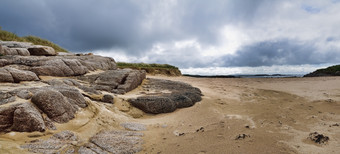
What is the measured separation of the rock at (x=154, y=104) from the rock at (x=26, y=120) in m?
3.50

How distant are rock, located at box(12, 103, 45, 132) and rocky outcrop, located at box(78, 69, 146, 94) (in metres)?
3.89

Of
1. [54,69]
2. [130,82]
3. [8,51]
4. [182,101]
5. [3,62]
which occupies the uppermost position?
[8,51]

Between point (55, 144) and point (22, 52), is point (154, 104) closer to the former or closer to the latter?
point (55, 144)

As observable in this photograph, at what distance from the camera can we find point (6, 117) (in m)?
3.54

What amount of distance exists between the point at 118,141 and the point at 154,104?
10.2 ft

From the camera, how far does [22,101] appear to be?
4098 mm

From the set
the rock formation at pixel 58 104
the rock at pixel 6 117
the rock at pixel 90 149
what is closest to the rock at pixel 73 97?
the rock formation at pixel 58 104

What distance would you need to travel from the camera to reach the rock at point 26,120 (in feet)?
11.6

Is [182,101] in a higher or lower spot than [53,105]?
lower

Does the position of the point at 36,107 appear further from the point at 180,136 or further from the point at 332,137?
the point at 332,137

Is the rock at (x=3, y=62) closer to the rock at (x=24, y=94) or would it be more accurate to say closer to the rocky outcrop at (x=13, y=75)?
the rocky outcrop at (x=13, y=75)

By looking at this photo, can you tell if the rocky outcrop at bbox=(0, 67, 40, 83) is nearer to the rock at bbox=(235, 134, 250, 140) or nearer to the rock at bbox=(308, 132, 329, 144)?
the rock at bbox=(235, 134, 250, 140)

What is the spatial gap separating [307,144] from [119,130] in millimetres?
4494

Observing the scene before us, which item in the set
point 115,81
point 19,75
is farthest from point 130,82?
point 19,75
